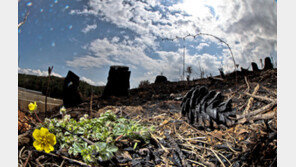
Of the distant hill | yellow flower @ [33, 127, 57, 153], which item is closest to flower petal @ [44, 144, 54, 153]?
yellow flower @ [33, 127, 57, 153]

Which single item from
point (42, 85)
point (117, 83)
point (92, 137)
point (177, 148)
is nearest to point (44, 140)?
point (92, 137)

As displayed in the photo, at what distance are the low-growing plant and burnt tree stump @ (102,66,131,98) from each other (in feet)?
4.38

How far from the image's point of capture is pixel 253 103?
958 mm

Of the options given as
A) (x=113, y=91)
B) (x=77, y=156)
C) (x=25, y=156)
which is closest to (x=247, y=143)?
(x=77, y=156)

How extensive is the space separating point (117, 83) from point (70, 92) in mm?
563

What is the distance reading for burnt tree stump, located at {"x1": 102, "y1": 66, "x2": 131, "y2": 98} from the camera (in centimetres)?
221

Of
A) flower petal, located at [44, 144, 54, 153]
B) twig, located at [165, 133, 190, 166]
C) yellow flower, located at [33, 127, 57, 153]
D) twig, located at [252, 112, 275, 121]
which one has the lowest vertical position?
twig, located at [165, 133, 190, 166]

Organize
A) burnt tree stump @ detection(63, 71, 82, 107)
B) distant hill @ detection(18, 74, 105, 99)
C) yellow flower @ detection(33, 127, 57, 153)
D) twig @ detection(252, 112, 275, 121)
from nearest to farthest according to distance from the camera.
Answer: yellow flower @ detection(33, 127, 57, 153)
twig @ detection(252, 112, 275, 121)
burnt tree stump @ detection(63, 71, 82, 107)
distant hill @ detection(18, 74, 105, 99)

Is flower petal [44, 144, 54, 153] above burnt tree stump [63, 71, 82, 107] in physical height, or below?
below

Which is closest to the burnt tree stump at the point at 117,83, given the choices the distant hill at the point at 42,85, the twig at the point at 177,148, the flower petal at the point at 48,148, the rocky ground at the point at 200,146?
the distant hill at the point at 42,85

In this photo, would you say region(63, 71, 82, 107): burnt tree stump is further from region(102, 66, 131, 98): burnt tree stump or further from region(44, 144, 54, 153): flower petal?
region(44, 144, 54, 153): flower petal

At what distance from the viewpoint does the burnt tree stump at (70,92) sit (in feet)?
6.57

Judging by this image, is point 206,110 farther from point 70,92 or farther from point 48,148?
point 70,92

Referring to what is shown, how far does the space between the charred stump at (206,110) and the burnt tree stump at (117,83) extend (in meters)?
1.34
